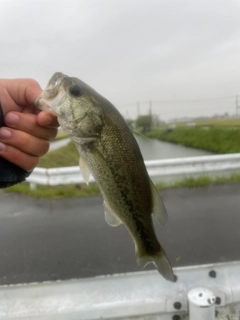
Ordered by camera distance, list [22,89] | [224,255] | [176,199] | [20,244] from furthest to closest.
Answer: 1. [176,199]
2. [20,244]
3. [224,255]
4. [22,89]

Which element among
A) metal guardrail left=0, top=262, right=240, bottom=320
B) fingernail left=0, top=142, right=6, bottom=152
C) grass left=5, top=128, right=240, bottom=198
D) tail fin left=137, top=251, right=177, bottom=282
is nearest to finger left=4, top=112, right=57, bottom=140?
fingernail left=0, top=142, right=6, bottom=152

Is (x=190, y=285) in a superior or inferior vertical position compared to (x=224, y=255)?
superior

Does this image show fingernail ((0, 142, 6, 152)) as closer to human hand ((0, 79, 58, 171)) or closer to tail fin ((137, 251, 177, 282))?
human hand ((0, 79, 58, 171))

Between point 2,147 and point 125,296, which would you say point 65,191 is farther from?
point 2,147

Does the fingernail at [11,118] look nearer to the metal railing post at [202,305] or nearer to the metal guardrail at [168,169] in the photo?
the metal railing post at [202,305]

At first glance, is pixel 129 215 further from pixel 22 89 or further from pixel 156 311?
pixel 156 311

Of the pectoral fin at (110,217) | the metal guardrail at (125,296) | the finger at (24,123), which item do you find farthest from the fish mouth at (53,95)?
the metal guardrail at (125,296)

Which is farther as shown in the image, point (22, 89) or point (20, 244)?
point (20, 244)

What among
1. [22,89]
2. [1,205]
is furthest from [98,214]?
[22,89]

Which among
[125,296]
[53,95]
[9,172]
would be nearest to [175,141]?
[125,296]
